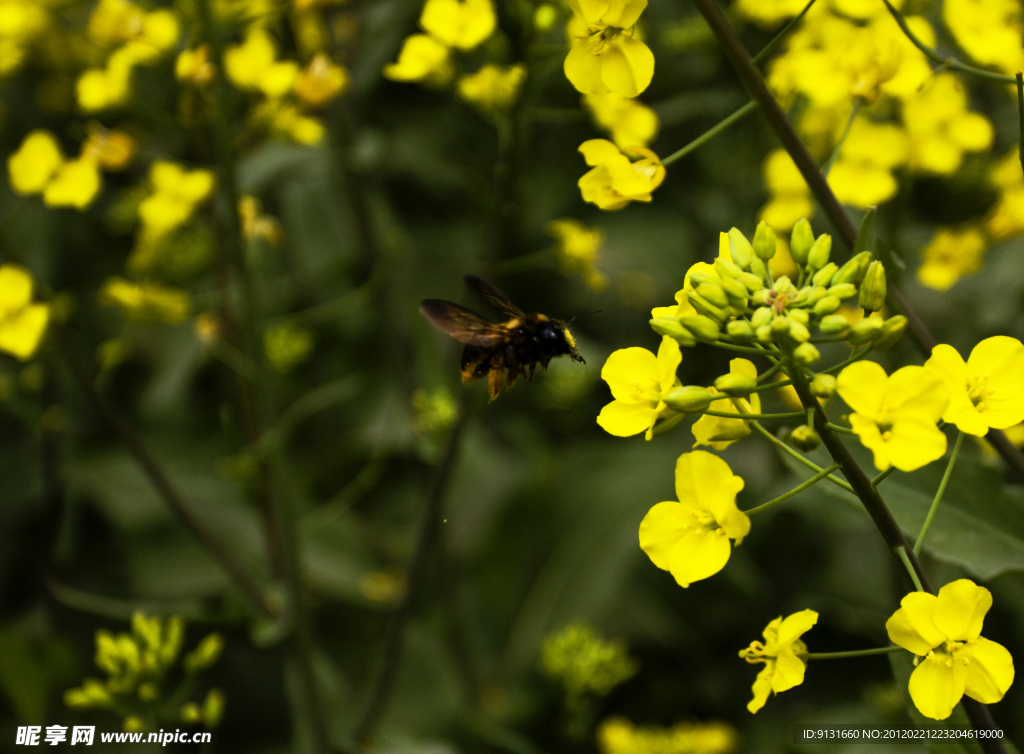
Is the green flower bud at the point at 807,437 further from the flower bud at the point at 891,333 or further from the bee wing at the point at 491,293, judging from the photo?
the bee wing at the point at 491,293

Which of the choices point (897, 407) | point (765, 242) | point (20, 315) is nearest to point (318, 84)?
point (20, 315)

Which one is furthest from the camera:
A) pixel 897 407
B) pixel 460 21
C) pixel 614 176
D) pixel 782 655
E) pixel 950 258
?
pixel 950 258

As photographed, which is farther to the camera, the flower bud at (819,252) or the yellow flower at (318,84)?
the yellow flower at (318,84)

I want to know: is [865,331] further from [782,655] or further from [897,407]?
[782,655]

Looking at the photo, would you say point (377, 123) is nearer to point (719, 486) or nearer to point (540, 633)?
point (540, 633)

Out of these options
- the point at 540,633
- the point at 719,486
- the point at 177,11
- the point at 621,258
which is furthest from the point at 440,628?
the point at 177,11

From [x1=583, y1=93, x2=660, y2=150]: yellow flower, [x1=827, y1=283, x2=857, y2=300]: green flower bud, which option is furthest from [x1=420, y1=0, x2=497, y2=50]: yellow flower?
[x1=827, y1=283, x2=857, y2=300]: green flower bud

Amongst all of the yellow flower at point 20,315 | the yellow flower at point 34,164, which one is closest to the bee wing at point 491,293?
the yellow flower at point 20,315
